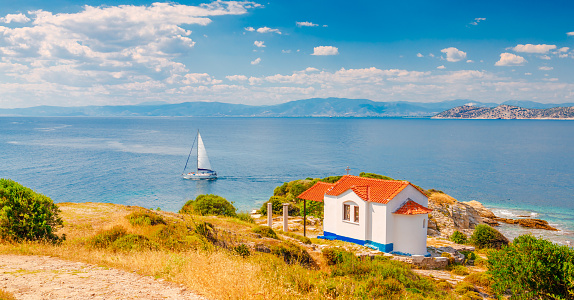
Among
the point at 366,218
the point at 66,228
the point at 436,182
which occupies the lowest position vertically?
the point at 436,182

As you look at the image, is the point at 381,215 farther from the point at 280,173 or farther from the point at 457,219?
the point at 280,173

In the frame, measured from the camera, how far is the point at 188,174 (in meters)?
72.9

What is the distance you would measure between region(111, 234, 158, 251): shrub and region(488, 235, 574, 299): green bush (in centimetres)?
1448

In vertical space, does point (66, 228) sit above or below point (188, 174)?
above

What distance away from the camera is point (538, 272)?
14.2 m

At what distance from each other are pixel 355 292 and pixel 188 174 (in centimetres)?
6777

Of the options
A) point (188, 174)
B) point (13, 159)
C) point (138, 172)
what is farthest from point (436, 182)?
point (13, 159)

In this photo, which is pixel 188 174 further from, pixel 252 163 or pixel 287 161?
pixel 287 161

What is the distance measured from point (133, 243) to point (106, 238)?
4.38ft

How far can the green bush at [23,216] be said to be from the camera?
1188 cm

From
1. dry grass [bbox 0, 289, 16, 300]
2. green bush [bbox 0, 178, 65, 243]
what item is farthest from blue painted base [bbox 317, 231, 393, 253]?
dry grass [bbox 0, 289, 16, 300]

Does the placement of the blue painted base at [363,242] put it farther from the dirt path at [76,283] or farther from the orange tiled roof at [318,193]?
the dirt path at [76,283]

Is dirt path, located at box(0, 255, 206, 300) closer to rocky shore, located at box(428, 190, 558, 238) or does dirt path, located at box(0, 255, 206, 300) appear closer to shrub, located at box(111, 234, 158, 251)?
shrub, located at box(111, 234, 158, 251)

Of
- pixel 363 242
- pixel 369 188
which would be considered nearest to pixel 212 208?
pixel 363 242
